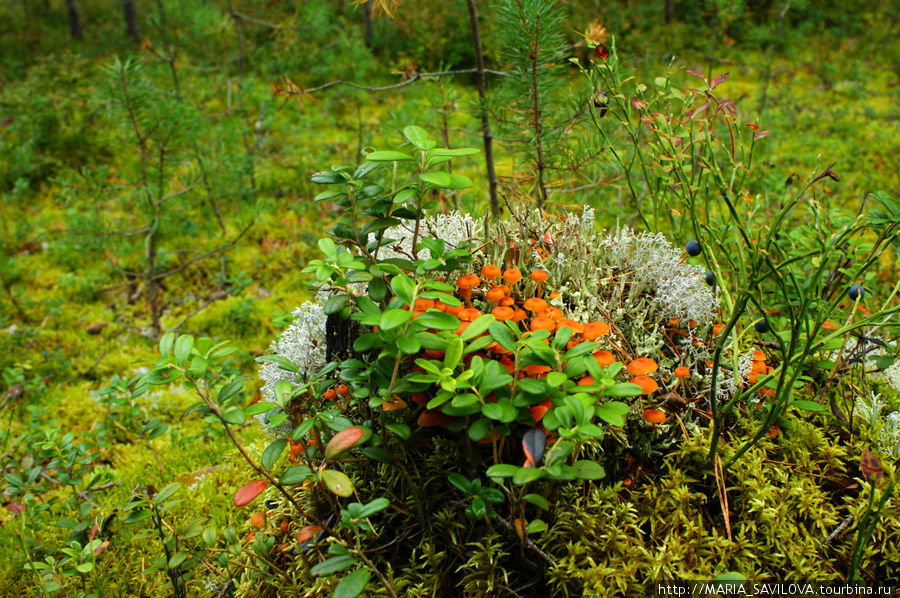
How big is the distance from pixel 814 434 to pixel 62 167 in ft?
24.0

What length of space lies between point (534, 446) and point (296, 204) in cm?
465

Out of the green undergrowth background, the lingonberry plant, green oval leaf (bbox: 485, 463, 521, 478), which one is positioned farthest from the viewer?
the green undergrowth background

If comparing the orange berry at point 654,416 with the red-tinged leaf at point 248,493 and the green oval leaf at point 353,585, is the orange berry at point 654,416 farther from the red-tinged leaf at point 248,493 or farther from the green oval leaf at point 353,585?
the red-tinged leaf at point 248,493

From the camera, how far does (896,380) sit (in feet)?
7.00

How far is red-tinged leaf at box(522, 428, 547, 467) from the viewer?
1297 mm

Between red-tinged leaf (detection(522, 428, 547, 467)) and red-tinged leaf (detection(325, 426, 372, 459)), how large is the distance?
0.43 meters

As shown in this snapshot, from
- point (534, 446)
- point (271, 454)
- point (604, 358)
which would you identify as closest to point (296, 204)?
point (271, 454)

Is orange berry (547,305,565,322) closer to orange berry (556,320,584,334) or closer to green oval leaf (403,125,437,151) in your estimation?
orange berry (556,320,584,334)

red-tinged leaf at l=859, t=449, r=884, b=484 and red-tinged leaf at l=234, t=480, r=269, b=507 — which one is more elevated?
red-tinged leaf at l=859, t=449, r=884, b=484

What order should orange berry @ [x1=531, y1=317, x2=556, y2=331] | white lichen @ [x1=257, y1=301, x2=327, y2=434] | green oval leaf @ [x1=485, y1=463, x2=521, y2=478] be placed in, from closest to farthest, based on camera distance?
green oval leaf @ [x1=485, y1=463, x2=521, y2=478], orange berry @ [x1=531, y1=317, x2=556, y2=331], white lichen @ [x1=257, y1=301, x2=327, y2=434]

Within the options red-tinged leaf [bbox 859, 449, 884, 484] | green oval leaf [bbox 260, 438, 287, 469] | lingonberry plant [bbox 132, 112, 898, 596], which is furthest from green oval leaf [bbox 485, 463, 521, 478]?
red-tinged leaf [bbox 859, 449, 884, 484]

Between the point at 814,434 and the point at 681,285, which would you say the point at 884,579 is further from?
the point at 681,285

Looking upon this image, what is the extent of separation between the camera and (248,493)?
4.91 ft

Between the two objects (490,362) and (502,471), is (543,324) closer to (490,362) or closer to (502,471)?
(490,362)
